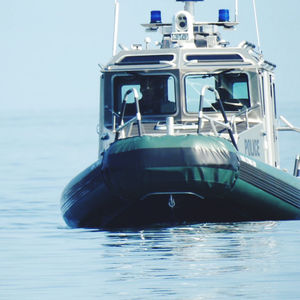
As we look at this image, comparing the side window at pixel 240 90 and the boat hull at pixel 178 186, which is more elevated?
the side window at pixel 240 90

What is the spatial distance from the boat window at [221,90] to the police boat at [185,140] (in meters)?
0.01

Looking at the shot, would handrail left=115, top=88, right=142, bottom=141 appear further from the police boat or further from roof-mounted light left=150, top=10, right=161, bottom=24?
roof-mounted light left=150, top=10, right=161, bottom=24

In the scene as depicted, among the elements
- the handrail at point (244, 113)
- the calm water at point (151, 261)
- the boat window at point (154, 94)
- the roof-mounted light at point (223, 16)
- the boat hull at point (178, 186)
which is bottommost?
the calm water at point (151, 261)

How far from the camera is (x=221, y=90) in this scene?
20.4m

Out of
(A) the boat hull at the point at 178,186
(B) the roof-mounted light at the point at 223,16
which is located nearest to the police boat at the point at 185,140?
(A) the boat hull at the point at 178,186

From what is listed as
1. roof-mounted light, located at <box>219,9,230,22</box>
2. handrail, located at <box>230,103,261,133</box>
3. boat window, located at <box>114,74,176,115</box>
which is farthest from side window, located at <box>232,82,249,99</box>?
roof-mounted light, located at <box>219,9,230,22</box>

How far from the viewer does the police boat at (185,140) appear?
1792 centimetres

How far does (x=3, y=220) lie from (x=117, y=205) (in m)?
4.23

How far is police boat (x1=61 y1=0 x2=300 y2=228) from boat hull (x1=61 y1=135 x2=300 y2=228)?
0.04ft

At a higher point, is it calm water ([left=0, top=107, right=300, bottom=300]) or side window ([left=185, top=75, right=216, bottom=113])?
side window ([left=185, top=75, right=216, bottom=113])

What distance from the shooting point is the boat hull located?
1783 cm

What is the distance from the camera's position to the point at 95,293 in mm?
14227

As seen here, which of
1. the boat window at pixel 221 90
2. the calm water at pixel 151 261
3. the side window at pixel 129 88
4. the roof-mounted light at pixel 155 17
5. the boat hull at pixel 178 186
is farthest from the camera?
the roof-mounted light at pixel 155 17

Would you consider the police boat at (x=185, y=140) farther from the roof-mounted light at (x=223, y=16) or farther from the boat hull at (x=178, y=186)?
the roof-mounted light at (x=223, y=16)
